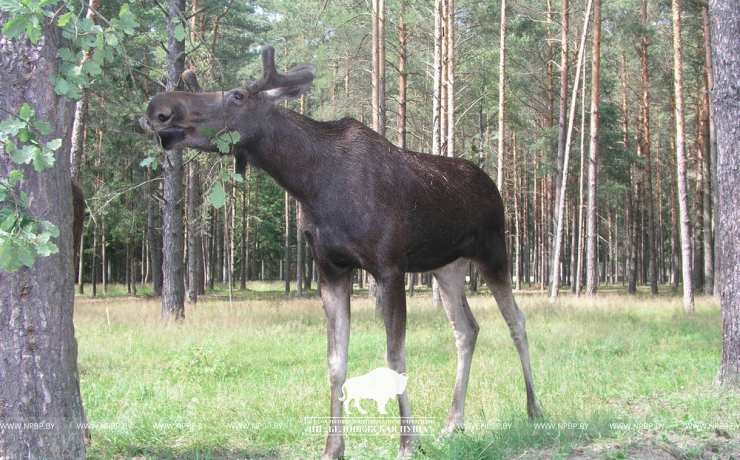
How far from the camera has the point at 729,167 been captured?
271 inches

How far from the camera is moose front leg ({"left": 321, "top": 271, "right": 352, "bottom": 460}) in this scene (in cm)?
432

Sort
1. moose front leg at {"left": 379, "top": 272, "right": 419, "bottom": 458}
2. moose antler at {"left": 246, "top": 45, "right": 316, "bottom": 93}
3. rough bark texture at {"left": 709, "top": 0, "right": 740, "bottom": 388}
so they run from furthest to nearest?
rough bark texture at {"left": 709, "top": 0, "right": 740, "bottom": 388}, moose front leg at {"left": 379, "top": 272, "right": 419, "bottom": 458}, moose antler at {"left": 246, "top": 45, "right": 316, "bottom": 93}

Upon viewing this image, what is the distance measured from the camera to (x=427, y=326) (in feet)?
44.9

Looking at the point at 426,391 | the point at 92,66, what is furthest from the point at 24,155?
the point at 426,391

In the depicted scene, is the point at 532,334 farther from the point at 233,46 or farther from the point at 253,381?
the point at 233,46

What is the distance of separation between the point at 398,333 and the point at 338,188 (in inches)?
42.0

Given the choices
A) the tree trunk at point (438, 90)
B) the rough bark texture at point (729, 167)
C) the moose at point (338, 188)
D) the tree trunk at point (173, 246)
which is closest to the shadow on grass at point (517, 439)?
the moose at point (338, 188)

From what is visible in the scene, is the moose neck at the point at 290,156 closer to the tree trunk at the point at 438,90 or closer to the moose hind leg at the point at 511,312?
the moose hind leg at the point at 511,312

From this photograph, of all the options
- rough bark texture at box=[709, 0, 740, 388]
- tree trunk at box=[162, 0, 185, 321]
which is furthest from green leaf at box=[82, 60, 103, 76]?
tree trunk at box=[162, 0, 185, 321]

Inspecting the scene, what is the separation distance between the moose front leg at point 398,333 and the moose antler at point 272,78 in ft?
4.66

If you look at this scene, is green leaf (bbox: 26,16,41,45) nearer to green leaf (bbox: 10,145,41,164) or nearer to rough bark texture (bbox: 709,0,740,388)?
green leaf (bbox: 10,145,41,164)

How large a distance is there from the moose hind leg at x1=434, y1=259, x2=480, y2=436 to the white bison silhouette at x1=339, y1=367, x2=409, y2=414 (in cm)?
93

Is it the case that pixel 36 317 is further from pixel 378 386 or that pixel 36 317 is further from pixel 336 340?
pixel 378 386

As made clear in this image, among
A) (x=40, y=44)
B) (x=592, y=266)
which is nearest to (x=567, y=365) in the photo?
(x=40, y=44)
